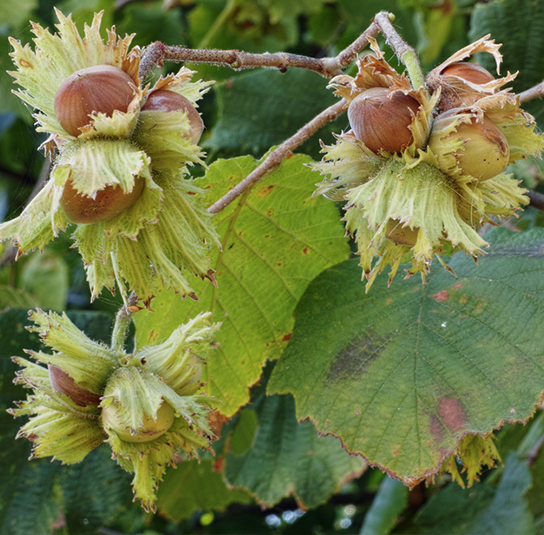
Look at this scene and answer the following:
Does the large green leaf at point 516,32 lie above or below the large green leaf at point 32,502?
above

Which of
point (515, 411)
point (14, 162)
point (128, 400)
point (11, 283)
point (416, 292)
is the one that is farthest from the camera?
point (14, 162)

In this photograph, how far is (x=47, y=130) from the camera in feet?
3.12

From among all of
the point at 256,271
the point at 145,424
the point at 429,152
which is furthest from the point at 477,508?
the point at 429,152

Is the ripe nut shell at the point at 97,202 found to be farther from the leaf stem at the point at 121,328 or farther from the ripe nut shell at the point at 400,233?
the ripe nut shell at the point at 400,233

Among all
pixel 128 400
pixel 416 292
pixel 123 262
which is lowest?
pixel 416 292

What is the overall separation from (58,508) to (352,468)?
992 millimetres

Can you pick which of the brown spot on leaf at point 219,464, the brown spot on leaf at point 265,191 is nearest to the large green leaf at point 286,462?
the brown spot on leaf at point 219,464

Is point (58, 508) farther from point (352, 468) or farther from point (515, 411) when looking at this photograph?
→ point (515, 411)

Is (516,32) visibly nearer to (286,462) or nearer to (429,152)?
(429,152)

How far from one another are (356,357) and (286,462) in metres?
0.99

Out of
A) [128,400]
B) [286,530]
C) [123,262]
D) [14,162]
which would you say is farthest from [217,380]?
[14,162]

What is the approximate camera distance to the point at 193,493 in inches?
105

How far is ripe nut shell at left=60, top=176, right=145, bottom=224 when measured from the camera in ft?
3.09

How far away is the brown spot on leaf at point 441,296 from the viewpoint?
4.57 ft
